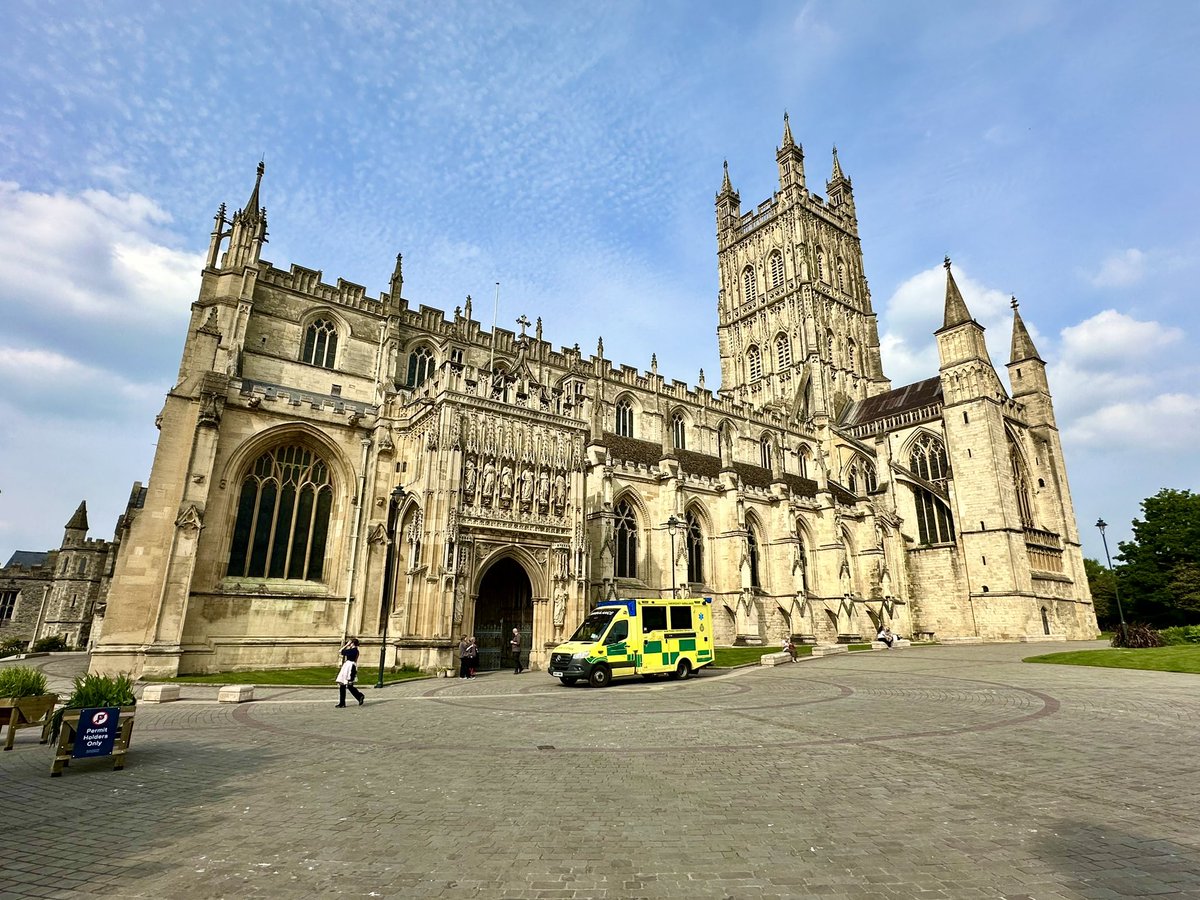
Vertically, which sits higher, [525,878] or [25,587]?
[25,587]

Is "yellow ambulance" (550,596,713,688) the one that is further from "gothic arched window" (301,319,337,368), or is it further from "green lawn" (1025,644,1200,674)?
"gothic arched window" (301,319,337,368)

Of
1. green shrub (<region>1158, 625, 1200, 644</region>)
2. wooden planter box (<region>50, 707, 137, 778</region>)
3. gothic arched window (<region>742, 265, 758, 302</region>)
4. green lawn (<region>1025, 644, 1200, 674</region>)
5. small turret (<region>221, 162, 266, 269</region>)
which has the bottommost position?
wooden planter box (<region>50, 707, 137, 778</region>)

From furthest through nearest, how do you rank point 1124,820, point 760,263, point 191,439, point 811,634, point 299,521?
point 760,263 → point 811,634 → point 299,521 → point 191,439 → point 1124,820

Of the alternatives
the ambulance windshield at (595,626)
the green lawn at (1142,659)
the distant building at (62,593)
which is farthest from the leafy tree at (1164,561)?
the distant building at (62,593)

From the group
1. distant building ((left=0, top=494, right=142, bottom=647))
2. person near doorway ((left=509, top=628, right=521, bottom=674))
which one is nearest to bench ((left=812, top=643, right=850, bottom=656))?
person near doorway ((left=509, top=628, right=521, bottom=674))

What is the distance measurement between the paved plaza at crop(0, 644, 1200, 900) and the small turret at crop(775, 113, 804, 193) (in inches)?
2545

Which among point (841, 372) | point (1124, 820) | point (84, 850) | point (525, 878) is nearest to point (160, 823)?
point (84, 850)

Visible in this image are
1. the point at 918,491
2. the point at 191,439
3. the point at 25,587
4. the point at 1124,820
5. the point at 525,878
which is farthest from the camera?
the point at 25,587

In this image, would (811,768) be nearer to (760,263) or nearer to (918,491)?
(918,491)

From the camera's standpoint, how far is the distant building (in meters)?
51.9

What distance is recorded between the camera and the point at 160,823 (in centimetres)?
619

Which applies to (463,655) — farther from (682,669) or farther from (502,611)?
(682,669)

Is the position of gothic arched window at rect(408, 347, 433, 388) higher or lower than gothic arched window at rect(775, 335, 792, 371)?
lower

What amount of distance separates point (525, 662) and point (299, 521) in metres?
11.3
